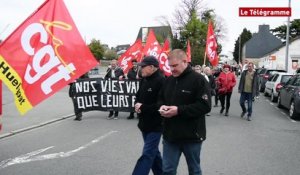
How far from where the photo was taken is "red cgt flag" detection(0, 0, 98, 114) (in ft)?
18.3

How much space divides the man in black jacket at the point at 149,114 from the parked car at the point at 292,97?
8.99 metres

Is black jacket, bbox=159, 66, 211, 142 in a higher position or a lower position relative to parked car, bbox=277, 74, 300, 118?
higher

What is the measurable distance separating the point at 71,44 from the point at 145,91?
1.29 m

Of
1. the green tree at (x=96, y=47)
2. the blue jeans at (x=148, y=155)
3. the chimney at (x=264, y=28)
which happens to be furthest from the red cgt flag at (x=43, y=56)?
the chimney at (x=264, y=28)

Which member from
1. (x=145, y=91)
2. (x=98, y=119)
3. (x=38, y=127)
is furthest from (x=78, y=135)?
(x=145, y=91)

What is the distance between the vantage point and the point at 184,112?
14.1 ft

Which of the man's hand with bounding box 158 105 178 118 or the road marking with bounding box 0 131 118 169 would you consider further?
the road marking with bounding box 0 131 118 169

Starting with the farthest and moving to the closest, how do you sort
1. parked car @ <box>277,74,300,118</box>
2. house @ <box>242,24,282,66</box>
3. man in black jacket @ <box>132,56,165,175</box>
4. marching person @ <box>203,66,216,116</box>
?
house @ <box>242,24,282,66</box>
marching person @ <box>203,66,216,116</box>
parked car @ <box>277,74,300,118</box>
man in black jacket @ <box>132,56,165,175</box>

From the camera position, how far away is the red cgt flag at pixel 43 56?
557 centimetres

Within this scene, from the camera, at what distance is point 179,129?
14.6 feet

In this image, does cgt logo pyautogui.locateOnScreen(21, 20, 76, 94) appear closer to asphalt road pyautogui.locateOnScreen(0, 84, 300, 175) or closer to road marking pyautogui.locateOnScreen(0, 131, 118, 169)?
asphalt road pyautogui.locateOnScreen(0, 84, 300, 175)

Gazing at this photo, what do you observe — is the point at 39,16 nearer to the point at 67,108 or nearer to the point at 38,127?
the point at 38,127

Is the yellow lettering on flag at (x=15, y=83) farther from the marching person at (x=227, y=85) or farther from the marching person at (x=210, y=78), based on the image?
the marching person at (x=210, y=78)

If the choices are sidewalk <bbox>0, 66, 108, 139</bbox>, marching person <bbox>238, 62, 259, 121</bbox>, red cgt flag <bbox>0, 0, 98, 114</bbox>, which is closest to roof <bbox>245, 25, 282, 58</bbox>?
sidewalk <bbox>0, 66, 108, 139</bbox>
